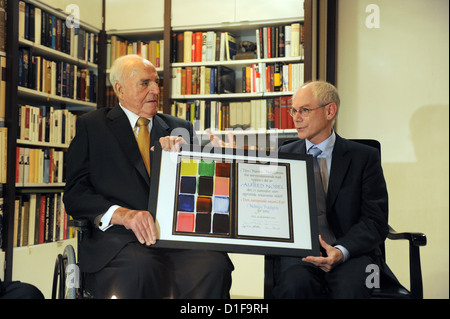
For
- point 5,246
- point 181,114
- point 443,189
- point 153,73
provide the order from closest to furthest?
1. point 153,73
2. point 5,246
3. point 443,189
4. point 181,114

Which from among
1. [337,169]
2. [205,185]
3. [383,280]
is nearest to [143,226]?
[205,185]

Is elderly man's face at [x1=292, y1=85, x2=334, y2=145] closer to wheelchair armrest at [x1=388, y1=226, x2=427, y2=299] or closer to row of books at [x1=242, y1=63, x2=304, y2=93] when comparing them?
wheelchair armrest at [x1=388, y1=226, x2=427, y2=299]

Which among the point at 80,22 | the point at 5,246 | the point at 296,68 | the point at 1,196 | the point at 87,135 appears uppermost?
the point at 80,22

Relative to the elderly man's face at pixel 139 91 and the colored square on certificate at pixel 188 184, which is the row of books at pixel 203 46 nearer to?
the elderly man's face at pixel 139 91

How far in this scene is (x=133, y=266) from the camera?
1.90 m

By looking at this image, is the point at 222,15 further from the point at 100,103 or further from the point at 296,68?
the point at 100,103

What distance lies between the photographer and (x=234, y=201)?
1.98 m

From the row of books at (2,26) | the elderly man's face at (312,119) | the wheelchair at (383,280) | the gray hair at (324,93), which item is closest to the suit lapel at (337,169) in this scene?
the elderly man's face at (312,119)

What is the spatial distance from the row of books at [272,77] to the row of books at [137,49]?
798 millimetres

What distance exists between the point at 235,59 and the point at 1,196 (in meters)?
2.18

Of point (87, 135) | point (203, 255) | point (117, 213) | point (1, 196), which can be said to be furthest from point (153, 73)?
point (1, 196)

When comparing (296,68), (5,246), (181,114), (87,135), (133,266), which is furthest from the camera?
(181,114)

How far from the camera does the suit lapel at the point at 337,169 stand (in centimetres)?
221

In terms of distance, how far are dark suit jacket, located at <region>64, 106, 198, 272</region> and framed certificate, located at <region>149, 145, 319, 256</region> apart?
238 mm
